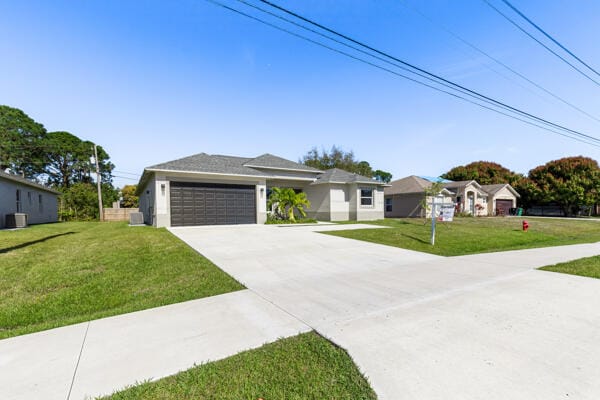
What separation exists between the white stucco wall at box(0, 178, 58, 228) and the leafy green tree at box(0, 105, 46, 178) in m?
17.4

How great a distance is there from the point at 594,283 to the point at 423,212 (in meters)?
19.5

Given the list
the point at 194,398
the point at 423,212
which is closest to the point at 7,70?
the point at 194,398

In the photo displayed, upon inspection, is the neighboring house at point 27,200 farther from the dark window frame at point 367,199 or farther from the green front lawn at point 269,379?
the dark window frame at point 367,199

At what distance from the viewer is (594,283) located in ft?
15.9

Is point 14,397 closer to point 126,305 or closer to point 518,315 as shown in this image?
point 126,305

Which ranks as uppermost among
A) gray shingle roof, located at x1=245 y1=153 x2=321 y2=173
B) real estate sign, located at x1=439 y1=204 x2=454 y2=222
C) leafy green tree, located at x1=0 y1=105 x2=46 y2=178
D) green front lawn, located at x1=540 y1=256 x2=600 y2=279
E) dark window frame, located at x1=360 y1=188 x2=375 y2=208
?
leafy green tree, located at x1=0 y1=105 x2=46 y2=178

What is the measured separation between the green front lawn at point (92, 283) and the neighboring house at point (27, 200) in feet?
36.5

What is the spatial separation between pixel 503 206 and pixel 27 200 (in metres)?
46.1

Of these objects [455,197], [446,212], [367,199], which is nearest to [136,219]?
[367,199]

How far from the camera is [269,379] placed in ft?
6.99

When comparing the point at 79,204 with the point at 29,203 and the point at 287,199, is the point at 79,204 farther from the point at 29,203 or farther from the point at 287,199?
the point at 287,199

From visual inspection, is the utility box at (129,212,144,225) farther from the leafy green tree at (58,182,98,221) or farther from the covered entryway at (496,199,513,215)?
the covered entryway at (496,199,513,215)

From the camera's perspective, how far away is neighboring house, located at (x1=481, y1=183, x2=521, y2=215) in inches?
1172

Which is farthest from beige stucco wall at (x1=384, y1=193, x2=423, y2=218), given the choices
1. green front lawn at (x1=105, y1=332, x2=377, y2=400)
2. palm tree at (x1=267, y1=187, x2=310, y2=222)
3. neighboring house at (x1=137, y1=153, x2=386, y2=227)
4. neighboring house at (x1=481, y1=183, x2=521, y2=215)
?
green front lawn at (x1=105, y1=332, x2=377, y2=400)
